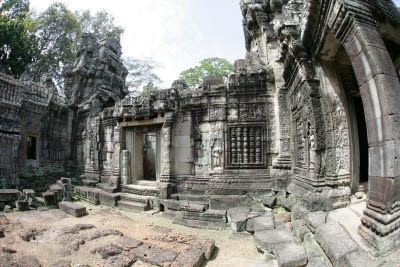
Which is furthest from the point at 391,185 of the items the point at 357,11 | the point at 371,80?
the point at 357,11

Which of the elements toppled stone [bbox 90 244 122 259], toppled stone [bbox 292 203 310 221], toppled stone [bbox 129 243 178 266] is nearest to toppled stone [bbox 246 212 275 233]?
toppled stone [bbox 292 203 310 221]

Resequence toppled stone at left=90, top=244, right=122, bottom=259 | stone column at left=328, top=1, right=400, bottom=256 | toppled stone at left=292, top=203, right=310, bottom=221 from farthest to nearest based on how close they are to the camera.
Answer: toppled stone at left=292, top=203, right=310, bottom=221, toppled stone at left=90, top=244, right=122, bottom=259, stone column at left=328, top=1, right=400, bottom=256

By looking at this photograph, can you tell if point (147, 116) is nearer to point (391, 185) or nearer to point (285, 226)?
point (285, 226)

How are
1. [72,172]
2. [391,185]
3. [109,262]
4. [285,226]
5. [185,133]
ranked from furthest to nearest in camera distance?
[72,172] < [185,133] < [285,226] < [109,262] < [391,185]

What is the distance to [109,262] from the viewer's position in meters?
3.41

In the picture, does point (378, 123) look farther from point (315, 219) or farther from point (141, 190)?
point (141, 190)

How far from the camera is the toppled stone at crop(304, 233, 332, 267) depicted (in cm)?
264

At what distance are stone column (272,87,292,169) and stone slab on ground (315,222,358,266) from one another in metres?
2.79

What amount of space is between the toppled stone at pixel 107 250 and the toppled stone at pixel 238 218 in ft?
7.42

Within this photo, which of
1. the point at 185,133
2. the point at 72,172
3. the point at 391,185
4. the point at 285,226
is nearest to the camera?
the point at 391,185

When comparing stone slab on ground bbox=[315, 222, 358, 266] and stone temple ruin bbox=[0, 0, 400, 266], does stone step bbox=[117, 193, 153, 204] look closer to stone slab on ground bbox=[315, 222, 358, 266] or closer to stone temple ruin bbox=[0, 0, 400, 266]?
stone temple ruin bbox=[0, 0, 400, 266]

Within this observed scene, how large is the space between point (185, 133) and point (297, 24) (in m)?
4.10

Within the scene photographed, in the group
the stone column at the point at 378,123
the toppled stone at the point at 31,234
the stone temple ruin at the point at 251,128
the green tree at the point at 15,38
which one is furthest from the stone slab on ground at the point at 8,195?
the green tree at the point at 15,38

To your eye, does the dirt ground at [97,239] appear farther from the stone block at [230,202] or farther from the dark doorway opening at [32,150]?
the dark doorway opening at [32,150]
